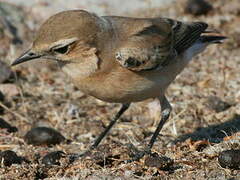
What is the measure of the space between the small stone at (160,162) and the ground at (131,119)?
3 centimetres

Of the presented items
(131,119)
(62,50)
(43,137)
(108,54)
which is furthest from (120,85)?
(131,119)

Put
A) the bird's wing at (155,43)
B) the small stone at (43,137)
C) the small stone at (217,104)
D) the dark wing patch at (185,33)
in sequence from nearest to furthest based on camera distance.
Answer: the bird's wing at (155,43) < the small stone at (43,137) < the dark wing patch at (185,33) < the small stone at (217,104)

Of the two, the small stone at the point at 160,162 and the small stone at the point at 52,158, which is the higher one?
the small stone at the point at 160,162

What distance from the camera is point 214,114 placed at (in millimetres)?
8578

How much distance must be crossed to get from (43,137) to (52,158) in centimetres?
90

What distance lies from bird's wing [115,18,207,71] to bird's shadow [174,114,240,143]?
3.86 ft

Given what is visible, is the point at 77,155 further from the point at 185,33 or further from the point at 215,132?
the point at 185,33

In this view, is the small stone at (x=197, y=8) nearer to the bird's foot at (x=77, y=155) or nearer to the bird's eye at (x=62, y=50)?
the bird's foot at (x=77, y=155)

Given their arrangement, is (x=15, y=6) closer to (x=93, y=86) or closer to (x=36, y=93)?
(x=36, y=93)

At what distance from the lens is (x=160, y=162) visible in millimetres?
6102

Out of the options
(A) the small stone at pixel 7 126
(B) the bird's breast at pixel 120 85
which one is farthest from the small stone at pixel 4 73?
(B) the bird's breast at pixel 120 85

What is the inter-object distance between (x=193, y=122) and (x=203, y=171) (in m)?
2.45

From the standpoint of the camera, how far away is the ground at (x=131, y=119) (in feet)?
20.5

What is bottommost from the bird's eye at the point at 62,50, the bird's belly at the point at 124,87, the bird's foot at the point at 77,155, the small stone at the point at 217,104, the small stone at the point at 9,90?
the bird's foot at the point at 77,155
